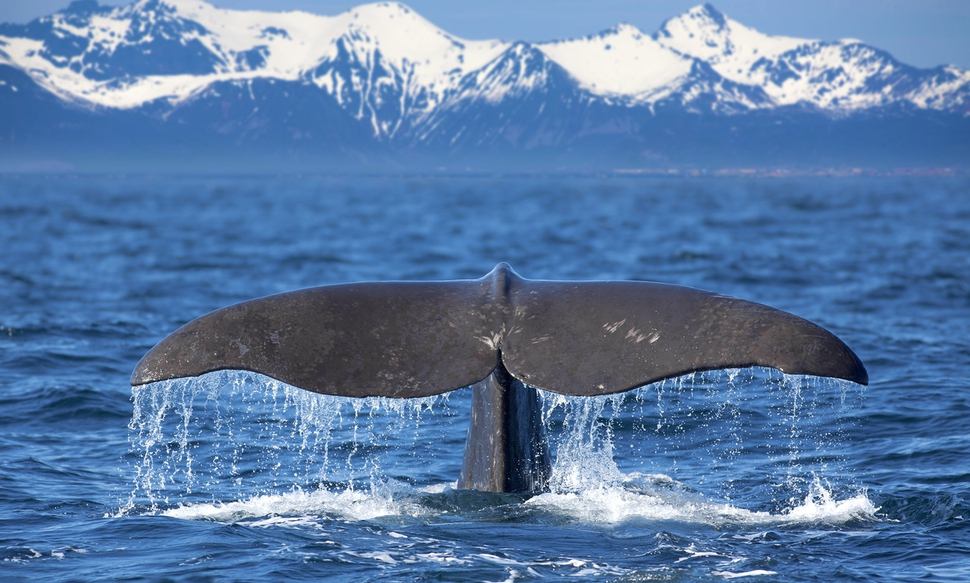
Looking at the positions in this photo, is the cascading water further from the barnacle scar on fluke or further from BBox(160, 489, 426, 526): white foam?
the barnacle scar on fluke

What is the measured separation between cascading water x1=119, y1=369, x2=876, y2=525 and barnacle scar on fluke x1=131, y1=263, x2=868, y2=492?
296 mm

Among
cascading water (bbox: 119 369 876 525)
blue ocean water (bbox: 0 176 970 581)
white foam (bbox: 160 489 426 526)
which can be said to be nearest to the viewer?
blue ocean water (bbox: 0 176 970 581)

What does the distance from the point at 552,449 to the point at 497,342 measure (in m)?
3.78

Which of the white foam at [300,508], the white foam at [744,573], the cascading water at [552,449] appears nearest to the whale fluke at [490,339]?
the cascading water at [552,449]

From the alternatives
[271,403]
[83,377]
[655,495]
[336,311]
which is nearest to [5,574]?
[336,311]

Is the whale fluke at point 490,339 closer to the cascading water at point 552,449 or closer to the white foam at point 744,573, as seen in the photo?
the cascading water at point 552,449

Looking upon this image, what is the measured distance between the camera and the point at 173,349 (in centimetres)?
662

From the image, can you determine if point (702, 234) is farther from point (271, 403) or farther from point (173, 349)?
point (173, 349)

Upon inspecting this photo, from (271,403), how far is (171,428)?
1256 millimetres

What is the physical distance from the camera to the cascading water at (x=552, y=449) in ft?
26.8

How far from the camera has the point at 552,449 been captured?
10.6 metres

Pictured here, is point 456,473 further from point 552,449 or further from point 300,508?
point 300,508

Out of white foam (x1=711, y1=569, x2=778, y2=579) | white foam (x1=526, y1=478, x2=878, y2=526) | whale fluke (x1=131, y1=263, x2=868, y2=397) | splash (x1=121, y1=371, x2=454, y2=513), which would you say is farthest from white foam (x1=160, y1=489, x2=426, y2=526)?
white foam (x1=711, y1=569, x2=778, y2=579)

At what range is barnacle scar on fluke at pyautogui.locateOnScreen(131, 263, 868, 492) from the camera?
21.3ft
